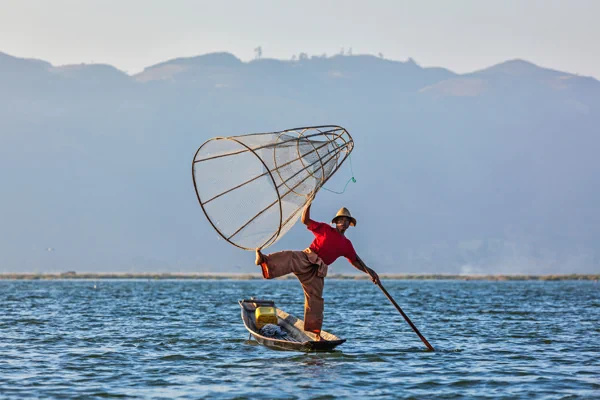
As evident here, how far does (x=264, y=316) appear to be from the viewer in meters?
24.2

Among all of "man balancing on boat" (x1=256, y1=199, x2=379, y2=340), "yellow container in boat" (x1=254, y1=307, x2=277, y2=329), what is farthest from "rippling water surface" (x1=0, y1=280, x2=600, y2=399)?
"man balancing on boat" (x1=256, y1=199, x2=379, y2=340)

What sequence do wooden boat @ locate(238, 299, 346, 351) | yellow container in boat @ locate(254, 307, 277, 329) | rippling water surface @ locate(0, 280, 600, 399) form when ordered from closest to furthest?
rippling water surface @ locate(0, 280, 600, 399) < wooden boat @ locate(238, 299, 346, 351) < yellow container in boat @ locate(254, 307, 277, 329)

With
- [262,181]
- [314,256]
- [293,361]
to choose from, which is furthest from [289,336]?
[262,181]

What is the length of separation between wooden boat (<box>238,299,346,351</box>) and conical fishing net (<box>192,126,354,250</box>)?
7.95ft

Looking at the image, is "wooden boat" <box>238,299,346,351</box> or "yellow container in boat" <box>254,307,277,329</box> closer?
"wooden boat" <box>238,299,346,351</box>

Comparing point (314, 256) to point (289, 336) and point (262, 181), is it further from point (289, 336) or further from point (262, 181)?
point (289, 336)

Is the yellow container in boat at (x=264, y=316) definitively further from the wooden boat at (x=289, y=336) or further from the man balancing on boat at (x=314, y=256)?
the man balancing on boat at (x=314, y=256)

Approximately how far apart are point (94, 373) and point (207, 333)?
904 cm

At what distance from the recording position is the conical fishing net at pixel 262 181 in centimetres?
2053

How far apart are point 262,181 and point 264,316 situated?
484cm

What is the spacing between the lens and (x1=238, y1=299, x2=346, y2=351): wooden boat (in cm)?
2052

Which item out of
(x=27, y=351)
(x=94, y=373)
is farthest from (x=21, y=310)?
(x=94, y=373)

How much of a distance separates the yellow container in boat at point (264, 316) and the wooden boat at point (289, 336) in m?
0.15

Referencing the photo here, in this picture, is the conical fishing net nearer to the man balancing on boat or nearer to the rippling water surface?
the man balancing on boat
